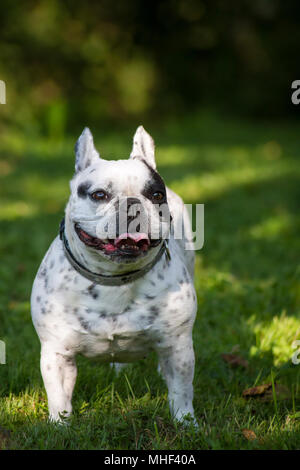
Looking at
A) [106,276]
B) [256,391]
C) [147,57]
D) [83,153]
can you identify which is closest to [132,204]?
[106,276]

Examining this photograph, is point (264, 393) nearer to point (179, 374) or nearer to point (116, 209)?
point (179, 374)

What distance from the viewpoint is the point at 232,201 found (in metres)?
9.20

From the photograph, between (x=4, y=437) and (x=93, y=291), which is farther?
(x=93, y=291)

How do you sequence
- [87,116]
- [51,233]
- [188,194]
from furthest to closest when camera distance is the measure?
1. [87,116]
2. [188,194]
3. [51,233]

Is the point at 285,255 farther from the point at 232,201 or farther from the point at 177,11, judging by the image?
the point at 177,11

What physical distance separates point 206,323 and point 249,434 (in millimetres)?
1887

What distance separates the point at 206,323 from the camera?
15.7 ft

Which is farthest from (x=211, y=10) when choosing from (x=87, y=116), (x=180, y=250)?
(x=180, y=250)

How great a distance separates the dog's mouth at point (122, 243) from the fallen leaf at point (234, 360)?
1509 millimetres

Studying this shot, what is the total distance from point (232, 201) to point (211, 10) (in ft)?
37.8

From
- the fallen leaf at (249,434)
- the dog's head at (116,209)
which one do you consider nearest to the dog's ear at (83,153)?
the dog's head at (116,209)

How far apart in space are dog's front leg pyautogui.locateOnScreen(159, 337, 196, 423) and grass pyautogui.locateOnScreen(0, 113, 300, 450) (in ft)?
0.32

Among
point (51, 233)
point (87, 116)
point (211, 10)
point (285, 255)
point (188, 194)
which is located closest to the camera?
point (285, 255)

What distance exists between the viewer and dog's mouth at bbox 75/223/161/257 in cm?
280
